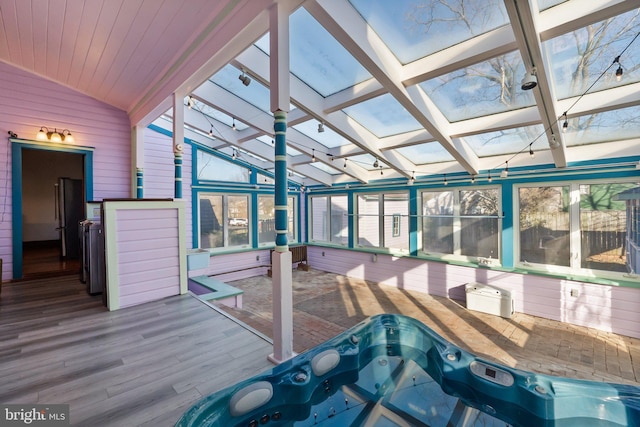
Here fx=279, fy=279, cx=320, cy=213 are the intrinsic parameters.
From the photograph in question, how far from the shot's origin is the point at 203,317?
295 centimetres

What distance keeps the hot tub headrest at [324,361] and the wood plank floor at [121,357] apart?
1.14 feet

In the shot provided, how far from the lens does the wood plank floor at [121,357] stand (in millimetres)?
1699

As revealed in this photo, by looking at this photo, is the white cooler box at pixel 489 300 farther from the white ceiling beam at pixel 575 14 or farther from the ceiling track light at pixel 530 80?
the white ceiling beam at pixel 575 14

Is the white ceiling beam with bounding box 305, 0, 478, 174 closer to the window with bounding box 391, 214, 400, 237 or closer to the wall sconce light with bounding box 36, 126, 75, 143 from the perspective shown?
the window with bounding box 391, 214, 400, 237

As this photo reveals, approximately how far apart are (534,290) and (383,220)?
10.9 ft

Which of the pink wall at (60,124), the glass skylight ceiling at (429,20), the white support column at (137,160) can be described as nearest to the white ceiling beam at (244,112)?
the white support column at (137,160)

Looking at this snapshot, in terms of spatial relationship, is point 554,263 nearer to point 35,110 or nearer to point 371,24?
point 371,24

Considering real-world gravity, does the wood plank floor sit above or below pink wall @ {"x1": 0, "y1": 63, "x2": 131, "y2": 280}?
below

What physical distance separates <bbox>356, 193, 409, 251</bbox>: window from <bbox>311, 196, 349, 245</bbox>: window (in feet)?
1.68

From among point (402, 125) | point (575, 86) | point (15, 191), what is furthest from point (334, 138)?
point (15, 191)

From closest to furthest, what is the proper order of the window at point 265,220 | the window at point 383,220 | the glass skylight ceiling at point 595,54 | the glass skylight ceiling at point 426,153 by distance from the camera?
the glass skylight ceiling at point 595,54 < the glass skylight ceiling at point 426,153 < the window at point 383,220 < the window at point 265,220

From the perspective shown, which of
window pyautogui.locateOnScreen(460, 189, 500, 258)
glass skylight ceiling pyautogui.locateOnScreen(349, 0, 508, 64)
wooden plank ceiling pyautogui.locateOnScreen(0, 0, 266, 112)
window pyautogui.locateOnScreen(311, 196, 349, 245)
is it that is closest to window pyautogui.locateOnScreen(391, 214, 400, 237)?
window pyautogui.locateOnScreen(311, 196, 349, 245)

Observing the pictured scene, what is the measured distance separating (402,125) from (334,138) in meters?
1.41

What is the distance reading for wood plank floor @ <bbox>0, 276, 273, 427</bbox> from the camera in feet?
5.57
